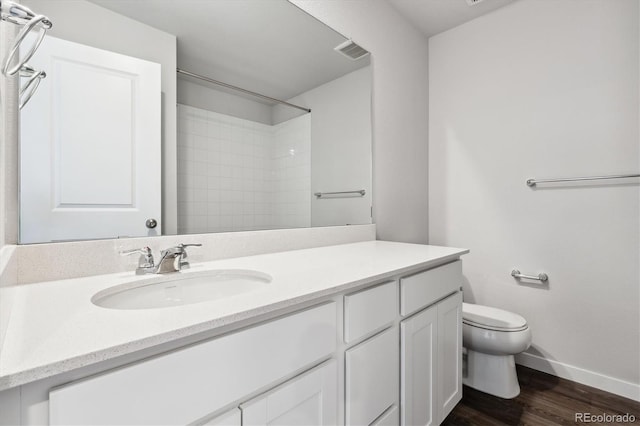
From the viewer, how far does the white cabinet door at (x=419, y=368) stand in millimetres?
1139

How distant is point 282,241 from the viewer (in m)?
1.48

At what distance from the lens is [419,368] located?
1.21 m

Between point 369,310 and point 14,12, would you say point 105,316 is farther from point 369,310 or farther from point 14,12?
point 369,310

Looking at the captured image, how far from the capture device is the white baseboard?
5.56ft

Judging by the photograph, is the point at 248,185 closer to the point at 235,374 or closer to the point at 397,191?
the point at 235,374

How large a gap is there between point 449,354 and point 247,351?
1.10 meters

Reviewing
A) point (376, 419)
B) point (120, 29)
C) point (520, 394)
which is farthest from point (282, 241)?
point (520, 394)

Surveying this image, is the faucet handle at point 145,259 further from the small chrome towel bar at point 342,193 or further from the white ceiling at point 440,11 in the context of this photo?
the white ceiling at point 440,11

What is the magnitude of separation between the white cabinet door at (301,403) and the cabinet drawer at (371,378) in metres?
0.07

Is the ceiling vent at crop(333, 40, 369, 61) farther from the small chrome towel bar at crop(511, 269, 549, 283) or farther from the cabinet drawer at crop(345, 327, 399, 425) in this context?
the small chrome towel bar at crop(511, 269, 549, 283)

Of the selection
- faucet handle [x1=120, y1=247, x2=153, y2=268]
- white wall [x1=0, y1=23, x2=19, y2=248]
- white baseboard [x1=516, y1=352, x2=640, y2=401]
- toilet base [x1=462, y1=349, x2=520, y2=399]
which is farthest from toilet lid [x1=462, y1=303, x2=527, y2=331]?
white wall [x1=0, y1=23, x2=19, y2=248]

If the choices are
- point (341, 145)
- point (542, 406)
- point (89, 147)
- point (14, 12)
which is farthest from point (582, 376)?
point (14, 12)

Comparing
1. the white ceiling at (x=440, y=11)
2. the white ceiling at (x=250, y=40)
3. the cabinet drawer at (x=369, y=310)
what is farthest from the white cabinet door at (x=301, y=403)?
the white ceiling at (x=440, y=11)

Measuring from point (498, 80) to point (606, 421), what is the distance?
2.02m
